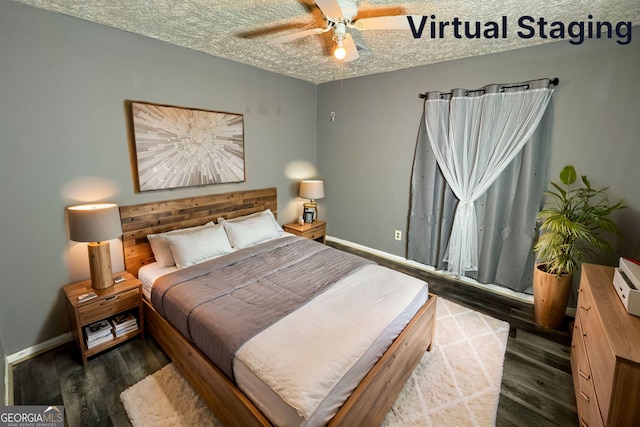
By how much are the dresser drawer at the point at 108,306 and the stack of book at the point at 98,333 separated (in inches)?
5.3

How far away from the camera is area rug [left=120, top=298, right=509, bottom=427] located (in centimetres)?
170

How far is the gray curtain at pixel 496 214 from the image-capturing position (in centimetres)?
274

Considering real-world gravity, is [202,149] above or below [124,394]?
above

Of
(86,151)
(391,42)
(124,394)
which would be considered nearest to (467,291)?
(391,42)

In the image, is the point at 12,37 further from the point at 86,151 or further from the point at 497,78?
the point at 497,78

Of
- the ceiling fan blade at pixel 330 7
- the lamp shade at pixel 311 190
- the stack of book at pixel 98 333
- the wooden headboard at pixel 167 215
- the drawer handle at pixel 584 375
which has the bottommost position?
the stack of book at pixel 98 333

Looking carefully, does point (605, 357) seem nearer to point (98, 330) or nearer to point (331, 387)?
point (331, 387)

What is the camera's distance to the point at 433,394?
73.9 inches

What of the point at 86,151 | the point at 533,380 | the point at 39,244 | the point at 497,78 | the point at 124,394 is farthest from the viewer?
the point at 497,78

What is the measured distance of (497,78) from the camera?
286cm

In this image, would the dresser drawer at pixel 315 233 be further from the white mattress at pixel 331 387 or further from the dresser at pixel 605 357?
the dresser at pixel 605 357

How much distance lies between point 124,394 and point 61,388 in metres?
0.46

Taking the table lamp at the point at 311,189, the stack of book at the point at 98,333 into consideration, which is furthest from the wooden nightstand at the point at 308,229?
the stack of book at the point at 98,333

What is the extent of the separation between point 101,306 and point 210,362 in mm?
1129
